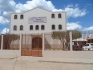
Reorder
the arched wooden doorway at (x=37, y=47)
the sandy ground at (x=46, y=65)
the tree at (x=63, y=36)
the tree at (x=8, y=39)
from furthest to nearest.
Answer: the tree at (x=8, y=39) < the tree at (x=63, y=36) < the arched wooden doorway at (x=37, y=47) < the sandy ground at (x=46, y=65)

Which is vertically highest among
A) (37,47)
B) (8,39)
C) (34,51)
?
(8,39)

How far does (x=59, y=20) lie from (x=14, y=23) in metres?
11.2

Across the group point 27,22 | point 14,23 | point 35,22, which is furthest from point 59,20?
point 14,23

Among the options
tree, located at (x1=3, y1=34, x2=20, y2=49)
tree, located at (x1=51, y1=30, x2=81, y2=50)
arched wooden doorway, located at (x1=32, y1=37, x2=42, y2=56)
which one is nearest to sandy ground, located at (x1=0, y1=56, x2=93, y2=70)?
arched wooden doorway, located at (x1=32, y1=37, x2=42, y2=56)

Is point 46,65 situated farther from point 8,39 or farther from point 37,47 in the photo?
point 8,39

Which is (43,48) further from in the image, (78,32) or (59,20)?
(59,20)

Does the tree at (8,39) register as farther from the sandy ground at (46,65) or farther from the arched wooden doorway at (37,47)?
the sandy ground at (46,65)

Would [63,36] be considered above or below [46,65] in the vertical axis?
above

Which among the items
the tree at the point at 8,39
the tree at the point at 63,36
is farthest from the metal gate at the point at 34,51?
the tree at the point at 8,39

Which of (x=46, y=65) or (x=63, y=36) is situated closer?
(x=46, y=65)

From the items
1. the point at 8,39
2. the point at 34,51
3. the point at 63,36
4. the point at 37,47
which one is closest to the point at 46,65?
the point at 34,51

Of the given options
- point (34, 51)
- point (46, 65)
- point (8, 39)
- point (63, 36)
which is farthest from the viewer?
point (8, 39)

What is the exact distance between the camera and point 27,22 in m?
32.8

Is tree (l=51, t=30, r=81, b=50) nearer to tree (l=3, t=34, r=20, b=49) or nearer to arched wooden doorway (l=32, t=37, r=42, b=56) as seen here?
arched wooden doorway (l=32, t=37, r=42, b=56)
